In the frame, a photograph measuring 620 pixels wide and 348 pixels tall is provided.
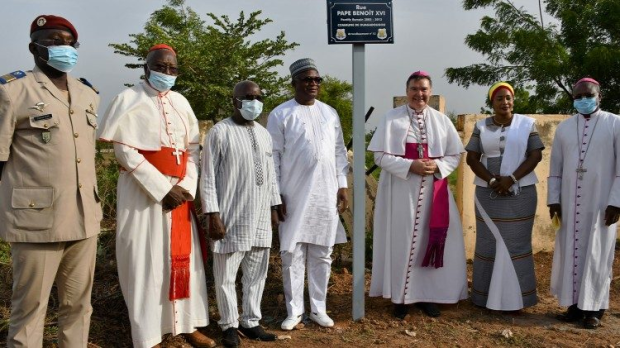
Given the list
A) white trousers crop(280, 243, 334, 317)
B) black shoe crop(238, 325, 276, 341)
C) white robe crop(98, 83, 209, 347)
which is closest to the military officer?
white robe crop(98, 83, 209, 347)

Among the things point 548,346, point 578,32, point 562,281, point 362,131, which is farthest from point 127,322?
point 578,32

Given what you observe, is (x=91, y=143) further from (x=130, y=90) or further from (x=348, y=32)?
(x=348, y=32)

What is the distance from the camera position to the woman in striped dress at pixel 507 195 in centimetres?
507

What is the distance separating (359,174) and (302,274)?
903 mm

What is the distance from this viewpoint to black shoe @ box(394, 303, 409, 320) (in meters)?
5.13

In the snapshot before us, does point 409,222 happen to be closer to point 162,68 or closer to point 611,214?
point 611,214

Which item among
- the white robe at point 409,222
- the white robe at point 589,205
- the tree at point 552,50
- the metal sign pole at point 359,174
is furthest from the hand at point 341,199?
the tree at point 552,50

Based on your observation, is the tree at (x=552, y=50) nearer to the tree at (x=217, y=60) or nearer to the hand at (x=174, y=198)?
the tree at (x=217, y=60)

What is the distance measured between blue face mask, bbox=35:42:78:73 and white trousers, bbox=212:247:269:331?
5.32ft

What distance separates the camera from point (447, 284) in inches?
204

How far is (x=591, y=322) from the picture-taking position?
494 cm

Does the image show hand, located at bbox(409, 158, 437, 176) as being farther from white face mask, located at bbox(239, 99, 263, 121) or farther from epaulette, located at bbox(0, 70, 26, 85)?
epaulette, located at bbox(0, 70, 26, 85)

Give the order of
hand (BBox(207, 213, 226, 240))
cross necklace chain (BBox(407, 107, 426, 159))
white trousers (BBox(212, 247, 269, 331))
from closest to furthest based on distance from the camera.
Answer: hand (BBox(207, 213, 226, 240))
white trousers (BBox(212, 247, 269, 331))
cross necklace chain (BBox(407, 107, 426, 159))

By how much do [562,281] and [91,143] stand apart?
3825 millimetres
